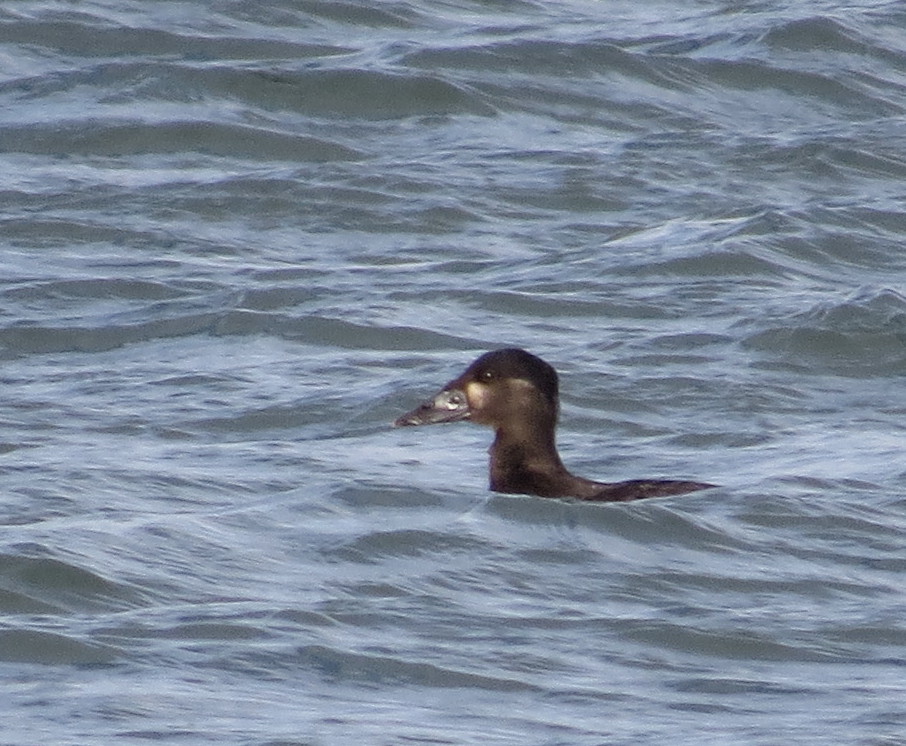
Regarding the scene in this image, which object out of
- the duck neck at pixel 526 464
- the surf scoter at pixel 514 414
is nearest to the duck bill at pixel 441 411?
the surf scoter at pixel 514 414

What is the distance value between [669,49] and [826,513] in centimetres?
799

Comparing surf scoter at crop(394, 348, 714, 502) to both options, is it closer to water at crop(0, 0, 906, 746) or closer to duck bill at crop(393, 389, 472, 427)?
duck bill at crop(393, 389, 472, 427)

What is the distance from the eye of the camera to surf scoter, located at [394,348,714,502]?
927 centimetres

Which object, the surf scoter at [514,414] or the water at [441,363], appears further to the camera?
the surf scoter at [514,414]

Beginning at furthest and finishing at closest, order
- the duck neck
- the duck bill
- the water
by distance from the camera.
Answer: the duck bill
the duck neck
the water

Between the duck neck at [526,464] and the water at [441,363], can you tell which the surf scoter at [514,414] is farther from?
the water at [441,363]

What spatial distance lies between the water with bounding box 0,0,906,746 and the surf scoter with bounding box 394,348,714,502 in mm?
196

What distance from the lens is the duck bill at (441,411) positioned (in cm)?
970

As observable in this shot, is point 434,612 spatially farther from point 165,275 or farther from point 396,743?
point 165,275

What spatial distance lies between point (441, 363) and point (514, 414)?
1.47m

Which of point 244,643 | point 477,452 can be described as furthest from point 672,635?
point 477,452

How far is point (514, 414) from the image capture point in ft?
31.3

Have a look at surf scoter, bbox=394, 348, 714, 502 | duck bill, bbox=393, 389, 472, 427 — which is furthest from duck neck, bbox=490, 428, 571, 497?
duck bill, bbox=393, 389, 472, 427

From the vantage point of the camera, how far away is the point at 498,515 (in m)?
8.88
